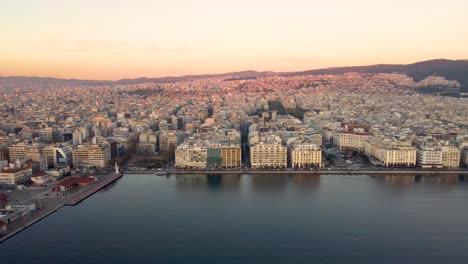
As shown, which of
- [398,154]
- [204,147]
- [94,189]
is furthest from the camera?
[204,147]

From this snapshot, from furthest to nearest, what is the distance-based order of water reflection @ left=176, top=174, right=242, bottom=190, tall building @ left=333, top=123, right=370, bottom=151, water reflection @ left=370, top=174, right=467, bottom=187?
tall building @ left=333, top=123, right=370, bottom=151, water reflection @ left=370, top=174, right=467, bottom=187, water reflection @ left=176, top=174, right=242, bottom=190

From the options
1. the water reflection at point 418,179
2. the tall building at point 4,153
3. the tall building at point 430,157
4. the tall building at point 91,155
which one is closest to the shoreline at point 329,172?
the water reflection at point 418,179

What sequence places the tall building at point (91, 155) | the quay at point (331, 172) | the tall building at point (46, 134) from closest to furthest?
the quay at point (331, 172) < the tall building at point (91, 155) < the tall building at point (46, 134)

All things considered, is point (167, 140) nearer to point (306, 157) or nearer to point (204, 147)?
point (204, 147)

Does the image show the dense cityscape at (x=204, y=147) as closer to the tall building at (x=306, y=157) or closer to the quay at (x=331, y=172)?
the tall building at (x=306, y=157)

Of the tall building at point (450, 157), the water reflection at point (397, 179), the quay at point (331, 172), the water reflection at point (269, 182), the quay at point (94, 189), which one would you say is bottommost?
the water reflection at point (397, 179)

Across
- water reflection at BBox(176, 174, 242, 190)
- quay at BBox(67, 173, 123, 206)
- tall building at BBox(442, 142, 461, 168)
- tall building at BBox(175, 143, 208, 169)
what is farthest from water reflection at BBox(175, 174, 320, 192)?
tall building at BBox(442, 142, 461, 168)

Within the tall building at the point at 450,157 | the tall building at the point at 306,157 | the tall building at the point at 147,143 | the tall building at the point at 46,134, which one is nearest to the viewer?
the tall building at the point at 450,157

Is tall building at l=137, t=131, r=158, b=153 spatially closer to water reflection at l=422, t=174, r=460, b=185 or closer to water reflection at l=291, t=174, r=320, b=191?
water reflection at l=291, t=174, r=320, b=191

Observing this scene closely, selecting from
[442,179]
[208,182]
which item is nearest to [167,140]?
[208,182]
